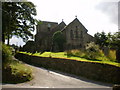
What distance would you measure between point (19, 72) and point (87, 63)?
6910mm

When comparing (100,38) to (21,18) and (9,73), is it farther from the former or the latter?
(9,73)

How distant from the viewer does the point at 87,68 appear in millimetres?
13359

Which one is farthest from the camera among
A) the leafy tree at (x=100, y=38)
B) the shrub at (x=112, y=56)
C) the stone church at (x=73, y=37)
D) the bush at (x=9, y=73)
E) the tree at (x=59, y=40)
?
the leafy tree at (x=100, y=38)

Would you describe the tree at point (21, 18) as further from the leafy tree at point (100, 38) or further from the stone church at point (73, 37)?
the leafy tree at point (100, 38)

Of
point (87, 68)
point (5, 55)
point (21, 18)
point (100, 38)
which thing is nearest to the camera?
point (5, 55)

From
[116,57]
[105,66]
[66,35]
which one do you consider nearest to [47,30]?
[66,35]

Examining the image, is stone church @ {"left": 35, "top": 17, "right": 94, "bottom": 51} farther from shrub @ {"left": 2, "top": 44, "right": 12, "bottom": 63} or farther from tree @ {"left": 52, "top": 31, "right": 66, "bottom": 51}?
shrub @ {"left": 2, "top": 44, "right": 12, "bottom": 63}

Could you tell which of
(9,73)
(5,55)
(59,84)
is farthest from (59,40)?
(9,73)

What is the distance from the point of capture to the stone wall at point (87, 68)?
1171 centimetres

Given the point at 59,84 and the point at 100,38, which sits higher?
the point at 100,38

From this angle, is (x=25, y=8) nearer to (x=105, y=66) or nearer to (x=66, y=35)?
(x=66, y=35)

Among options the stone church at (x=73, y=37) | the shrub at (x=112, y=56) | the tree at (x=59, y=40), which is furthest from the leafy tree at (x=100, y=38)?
the shrub at (x=112, y=56)

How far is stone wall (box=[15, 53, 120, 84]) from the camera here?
38.4 ft

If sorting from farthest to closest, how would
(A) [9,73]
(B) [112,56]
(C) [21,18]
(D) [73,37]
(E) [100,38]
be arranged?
(E) [100,38], (D) [73,37], (C) [21,18], (B) [112,56], (A) [9,73]
